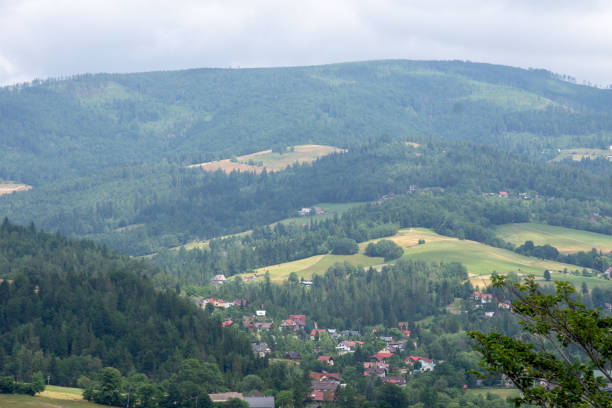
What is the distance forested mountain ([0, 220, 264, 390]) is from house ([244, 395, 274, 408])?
706 cm

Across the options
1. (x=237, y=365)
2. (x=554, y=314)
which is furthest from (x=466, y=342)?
(x=554, y=314)

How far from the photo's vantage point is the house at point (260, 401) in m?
111

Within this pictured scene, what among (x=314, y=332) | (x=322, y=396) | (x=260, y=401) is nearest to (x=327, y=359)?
(x=314, y=332)

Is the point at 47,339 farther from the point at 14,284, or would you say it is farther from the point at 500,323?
the point at 500,323

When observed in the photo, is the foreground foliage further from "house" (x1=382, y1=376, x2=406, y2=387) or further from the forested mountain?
"house" (x1=382, y1=376, x2=406, y2=387)

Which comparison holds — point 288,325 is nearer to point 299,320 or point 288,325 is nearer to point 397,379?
point 299,320

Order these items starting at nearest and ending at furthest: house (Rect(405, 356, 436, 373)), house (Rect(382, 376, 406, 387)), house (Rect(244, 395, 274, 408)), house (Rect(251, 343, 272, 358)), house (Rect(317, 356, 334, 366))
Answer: house (Rect(244, 395, 274, 408)) → house (Rect(382, 376, 406, 387)) → house (Rect(405, 356, 436, 373)) → house (Rect(317, 356, 334, 366)) → house (Rect(251, 343, 272, 358))

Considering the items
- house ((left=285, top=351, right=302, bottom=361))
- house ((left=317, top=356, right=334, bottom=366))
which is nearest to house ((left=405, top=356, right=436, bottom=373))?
house ((left=317, top=356, right=334, bottom=366))

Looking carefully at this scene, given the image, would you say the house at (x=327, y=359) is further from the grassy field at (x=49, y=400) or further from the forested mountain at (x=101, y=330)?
the grassy field at (x=49, y=400)

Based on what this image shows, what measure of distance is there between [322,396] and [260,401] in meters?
11.8

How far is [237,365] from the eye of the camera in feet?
426

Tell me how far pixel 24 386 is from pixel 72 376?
58.6 feet

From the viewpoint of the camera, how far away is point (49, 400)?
324 feet

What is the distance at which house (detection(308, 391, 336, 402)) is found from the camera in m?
118
